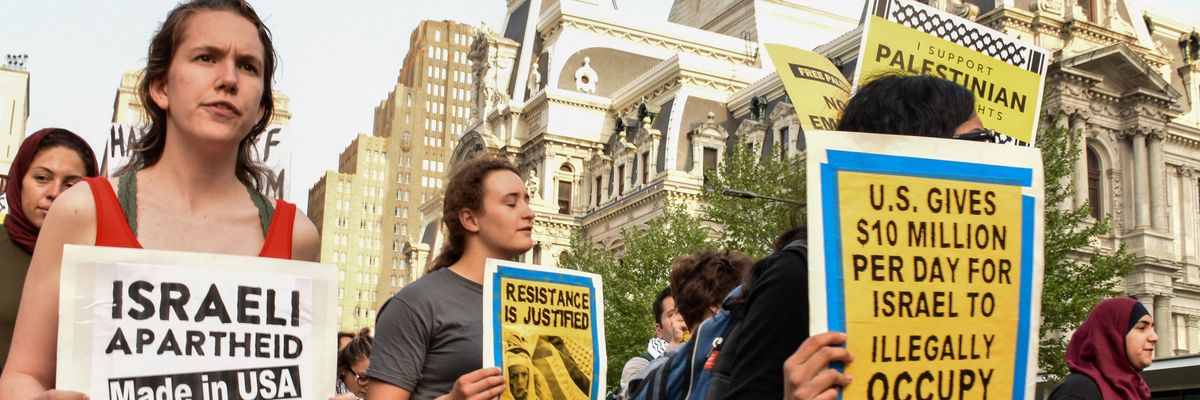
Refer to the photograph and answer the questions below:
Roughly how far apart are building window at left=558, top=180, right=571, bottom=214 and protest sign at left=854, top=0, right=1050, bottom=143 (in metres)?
44.3

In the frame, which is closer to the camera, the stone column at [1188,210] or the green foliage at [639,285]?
the green foliage at [639,285]

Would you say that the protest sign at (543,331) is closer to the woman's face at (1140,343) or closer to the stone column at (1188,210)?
the woman's face at (1140,343)

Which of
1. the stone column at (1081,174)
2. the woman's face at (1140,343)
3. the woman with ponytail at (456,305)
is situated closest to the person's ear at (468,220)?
the woman with ponytail at (456,305)

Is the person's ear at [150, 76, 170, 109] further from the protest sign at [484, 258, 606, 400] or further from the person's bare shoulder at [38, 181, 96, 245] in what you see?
the protest sign at [484, 258, 606, 400]

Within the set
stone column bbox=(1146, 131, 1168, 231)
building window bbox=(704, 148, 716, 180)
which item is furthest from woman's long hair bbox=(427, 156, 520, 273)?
building window bbox=(704, 148, 716, 180)

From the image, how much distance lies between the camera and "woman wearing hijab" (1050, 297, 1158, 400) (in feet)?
22.2

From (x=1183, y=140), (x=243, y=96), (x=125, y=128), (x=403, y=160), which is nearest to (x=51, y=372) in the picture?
(x=243, y=96)

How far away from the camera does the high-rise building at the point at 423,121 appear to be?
5541 inches

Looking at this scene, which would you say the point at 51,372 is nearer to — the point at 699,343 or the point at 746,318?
the point at 746,318

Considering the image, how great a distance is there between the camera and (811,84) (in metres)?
11.6

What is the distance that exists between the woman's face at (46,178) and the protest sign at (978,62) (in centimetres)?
424

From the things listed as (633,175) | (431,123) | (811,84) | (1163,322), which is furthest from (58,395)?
(431,123)

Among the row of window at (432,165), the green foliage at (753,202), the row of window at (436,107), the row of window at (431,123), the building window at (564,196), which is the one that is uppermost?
the row of window at (436,107)

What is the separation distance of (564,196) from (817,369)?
50.2 m
